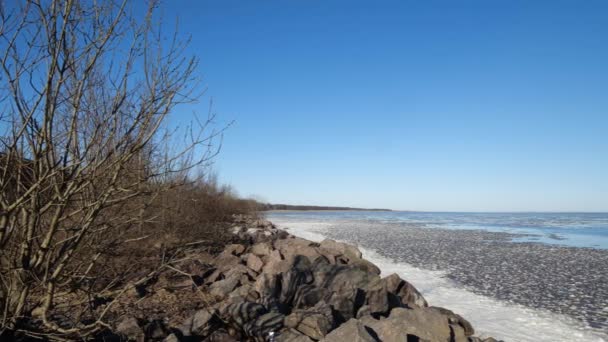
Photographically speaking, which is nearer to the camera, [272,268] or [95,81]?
[95,81]

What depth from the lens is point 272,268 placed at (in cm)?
788

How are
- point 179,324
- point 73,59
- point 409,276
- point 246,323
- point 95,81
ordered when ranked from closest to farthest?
point 73,59, point 95,81, point 246,323, point 179,324, point 409,276

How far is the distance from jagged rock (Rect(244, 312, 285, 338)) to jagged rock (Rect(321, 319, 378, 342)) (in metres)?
0.79

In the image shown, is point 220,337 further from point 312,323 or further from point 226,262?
point 226,262

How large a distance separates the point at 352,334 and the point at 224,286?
3.55m

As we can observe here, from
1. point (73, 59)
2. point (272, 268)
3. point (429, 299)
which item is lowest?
point (429, 299)

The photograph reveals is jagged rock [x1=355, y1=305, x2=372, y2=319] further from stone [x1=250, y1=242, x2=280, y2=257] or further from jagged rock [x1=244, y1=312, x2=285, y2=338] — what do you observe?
stone [x1=250, y1=242, x2=280, y2=257]

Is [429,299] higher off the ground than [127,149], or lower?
lower

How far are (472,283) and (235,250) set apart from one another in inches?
226

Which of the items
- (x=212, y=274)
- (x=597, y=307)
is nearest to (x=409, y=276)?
(x=597, y=307)

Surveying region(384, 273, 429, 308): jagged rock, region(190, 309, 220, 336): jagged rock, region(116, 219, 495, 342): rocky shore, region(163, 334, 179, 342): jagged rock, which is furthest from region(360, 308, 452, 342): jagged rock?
region(163, 334, 179, 342): jagged rock

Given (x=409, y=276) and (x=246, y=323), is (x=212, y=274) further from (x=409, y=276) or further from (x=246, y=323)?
(x=409, y=276)

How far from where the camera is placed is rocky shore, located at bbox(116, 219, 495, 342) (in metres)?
5.02

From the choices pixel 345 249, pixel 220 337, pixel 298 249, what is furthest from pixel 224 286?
pixel 345 249
